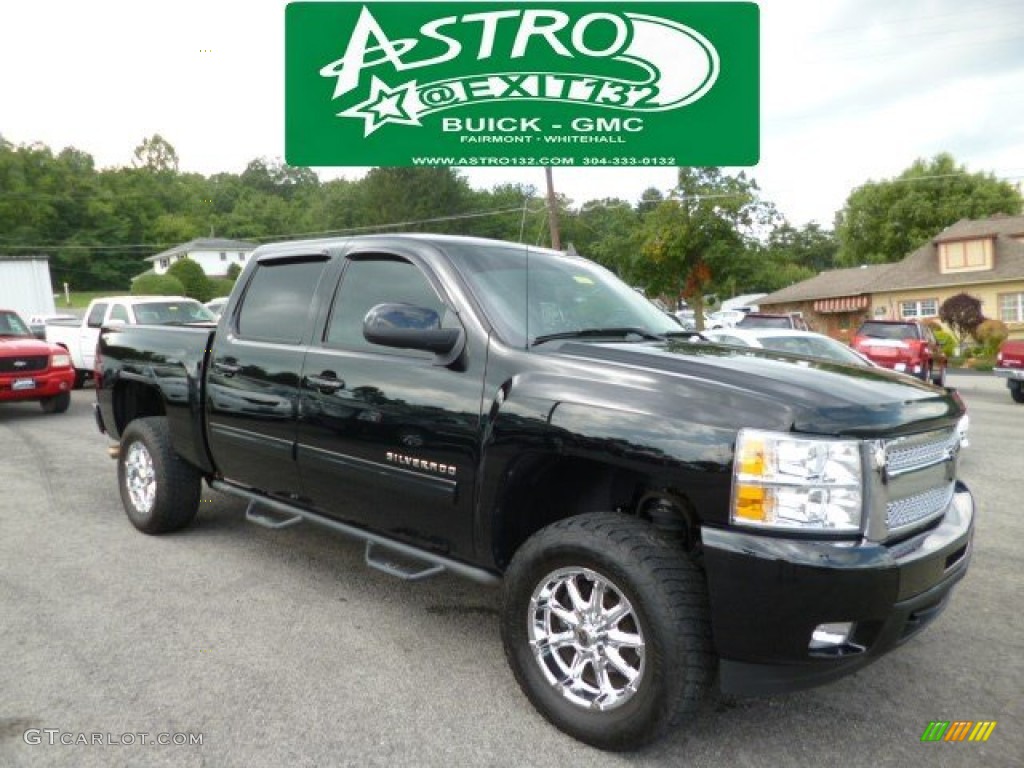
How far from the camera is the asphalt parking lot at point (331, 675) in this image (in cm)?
279

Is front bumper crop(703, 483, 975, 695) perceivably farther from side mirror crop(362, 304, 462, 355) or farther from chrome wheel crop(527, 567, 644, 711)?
side mirror crop(362, 304, 462, 355)

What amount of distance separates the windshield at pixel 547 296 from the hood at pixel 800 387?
0.26 meters

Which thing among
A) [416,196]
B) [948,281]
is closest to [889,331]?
[948,281]

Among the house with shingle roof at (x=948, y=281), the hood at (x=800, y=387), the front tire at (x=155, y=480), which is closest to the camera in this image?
the hood at (x=800, y=387)

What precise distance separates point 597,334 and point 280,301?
1963 millimetres

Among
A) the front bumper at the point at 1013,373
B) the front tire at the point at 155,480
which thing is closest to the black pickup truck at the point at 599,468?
the front tire at the point at 155,480

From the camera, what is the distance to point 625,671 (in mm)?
2773

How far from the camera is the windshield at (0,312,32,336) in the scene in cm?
1233

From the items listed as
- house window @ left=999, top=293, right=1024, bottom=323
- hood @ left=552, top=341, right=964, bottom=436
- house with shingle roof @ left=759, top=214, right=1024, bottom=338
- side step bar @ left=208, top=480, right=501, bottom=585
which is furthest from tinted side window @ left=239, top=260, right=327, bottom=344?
house window @ left=999, top=293, right=1024, bottom=323

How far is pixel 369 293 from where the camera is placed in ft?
13.0

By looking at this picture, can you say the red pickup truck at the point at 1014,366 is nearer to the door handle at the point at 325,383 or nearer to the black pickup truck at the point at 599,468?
the black pickup truck at the point at 599,468

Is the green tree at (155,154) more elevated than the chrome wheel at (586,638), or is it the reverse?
the green tree at (155,154)

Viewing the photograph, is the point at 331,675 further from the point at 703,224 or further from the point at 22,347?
the point at 703,224

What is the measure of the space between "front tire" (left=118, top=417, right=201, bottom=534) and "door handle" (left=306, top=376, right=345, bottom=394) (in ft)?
5.62
